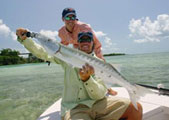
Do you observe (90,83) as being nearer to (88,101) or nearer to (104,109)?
(88,101)

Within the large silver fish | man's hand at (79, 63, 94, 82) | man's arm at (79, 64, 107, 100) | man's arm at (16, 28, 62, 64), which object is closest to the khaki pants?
man's arm at (79, 64, 107, 100)

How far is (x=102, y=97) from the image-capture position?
2.71m

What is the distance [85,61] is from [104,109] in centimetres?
81

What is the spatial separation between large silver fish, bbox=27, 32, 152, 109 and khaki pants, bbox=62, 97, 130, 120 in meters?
0.32

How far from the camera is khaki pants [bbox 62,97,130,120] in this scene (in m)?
2.51

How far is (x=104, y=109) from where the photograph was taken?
2.63m

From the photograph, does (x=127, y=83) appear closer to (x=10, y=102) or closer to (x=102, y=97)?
(x=102, y=97)

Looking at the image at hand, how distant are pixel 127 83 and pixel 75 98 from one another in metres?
0.77

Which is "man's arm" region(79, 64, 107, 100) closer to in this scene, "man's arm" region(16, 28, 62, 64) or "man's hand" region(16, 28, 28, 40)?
"man's arm" region(16, 28, 62, 64)

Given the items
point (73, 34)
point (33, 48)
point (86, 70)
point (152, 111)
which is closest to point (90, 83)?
point (86, 70)

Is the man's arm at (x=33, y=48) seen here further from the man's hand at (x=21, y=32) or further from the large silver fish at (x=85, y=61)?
the large silver fish at (x=85, y=61)

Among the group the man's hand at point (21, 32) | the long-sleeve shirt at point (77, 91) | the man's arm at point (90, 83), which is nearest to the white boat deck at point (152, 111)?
the long-sleeve shirt at point (77, 91)

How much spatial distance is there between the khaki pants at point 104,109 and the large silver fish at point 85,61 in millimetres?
316

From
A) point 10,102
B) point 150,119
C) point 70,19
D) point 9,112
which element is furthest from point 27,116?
point 150,119
